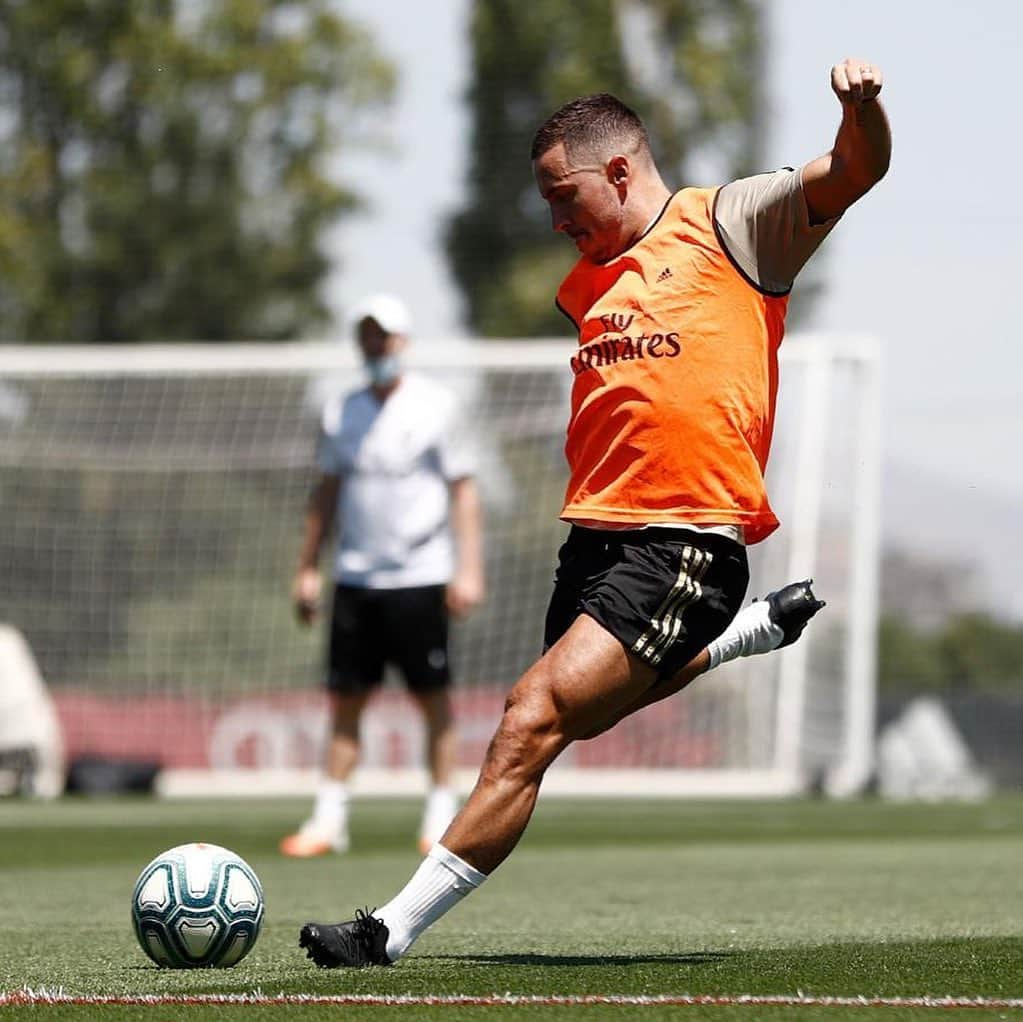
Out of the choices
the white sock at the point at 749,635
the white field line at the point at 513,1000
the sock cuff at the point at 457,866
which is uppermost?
the white sock at the point at 749,635

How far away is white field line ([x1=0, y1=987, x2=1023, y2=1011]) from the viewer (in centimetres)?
439

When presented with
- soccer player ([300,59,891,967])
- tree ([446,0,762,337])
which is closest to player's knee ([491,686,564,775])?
soccer player ([300,59,891,967])

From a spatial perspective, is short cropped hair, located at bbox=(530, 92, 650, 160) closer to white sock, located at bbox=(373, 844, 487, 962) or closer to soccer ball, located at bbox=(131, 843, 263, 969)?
white sock, located at bbox=(373, 844, 487, 962)

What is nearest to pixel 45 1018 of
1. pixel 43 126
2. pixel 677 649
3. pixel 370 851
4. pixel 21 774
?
pixel 677 649

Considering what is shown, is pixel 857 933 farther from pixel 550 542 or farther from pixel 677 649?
pixel 550 542

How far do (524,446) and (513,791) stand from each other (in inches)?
644

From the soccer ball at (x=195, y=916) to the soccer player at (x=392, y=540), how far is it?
4.78 metres

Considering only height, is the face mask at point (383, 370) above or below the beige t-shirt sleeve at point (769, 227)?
below

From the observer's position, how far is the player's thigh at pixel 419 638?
33.9ft

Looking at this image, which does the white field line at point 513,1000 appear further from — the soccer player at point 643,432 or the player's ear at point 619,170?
the player's ear at point 619,170

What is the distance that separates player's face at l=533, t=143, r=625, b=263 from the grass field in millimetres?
1703

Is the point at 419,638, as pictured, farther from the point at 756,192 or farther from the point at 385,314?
the point at 756,192

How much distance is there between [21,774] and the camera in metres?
19.3

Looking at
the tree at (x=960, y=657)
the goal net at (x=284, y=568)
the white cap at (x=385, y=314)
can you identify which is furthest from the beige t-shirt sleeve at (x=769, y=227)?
the tree at (x=960, y=657)
